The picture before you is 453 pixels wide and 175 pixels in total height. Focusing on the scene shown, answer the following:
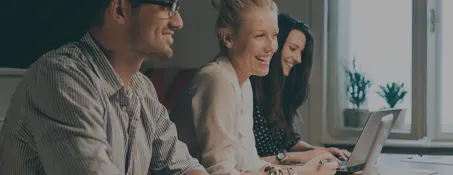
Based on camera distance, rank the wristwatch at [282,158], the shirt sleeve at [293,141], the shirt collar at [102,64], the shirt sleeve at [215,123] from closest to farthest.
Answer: the shirt collar at [102,64]
the shirt sleeve at [215,123]
the wristwatch at [282,158]
the shirt sleeve at [293,141]

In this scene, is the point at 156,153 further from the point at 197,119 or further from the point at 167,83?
the point at 167,83

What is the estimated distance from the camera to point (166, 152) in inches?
56.9

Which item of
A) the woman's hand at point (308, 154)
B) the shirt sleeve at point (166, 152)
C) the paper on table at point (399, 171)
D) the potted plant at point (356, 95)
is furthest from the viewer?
the potted plant at point (356, 95)

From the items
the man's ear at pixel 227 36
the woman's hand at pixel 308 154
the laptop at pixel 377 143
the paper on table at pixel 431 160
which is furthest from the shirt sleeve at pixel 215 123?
the paper on table at pixel 431 160

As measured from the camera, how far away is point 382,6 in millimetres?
3256

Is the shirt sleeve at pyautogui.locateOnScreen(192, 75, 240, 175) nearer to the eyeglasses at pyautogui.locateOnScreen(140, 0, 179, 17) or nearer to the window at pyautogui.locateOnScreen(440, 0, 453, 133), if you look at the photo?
the eyeglasses at pyautogui.locateOnScreen(140, 0, 179, 17)

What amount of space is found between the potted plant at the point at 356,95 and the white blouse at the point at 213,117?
4.45 feet

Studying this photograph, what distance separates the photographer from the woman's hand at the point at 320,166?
209cm

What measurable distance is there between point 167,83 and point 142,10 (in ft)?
3.20

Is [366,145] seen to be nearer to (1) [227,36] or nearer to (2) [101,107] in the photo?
(1) [227,36]

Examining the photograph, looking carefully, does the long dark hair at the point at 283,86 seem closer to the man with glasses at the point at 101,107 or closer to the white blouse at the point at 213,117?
the white blouse at the point at 213,117

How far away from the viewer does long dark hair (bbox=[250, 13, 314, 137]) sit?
226cm

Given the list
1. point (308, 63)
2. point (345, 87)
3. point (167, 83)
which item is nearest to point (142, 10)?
point (167, 83)

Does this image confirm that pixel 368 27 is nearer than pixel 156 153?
No
